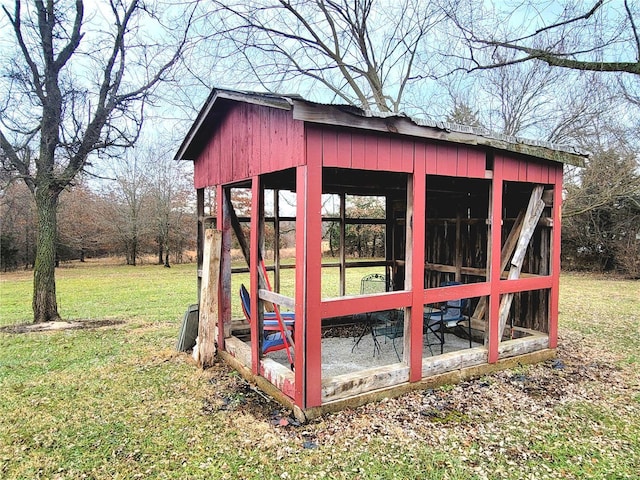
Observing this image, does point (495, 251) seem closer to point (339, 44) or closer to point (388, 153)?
point (388, 153)

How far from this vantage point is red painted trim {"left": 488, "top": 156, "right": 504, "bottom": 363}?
4.77m

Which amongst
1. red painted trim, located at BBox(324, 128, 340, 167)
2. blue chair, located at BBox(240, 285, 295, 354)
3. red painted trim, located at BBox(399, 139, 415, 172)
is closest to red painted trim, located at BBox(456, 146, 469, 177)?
red painted trim, located at BBox(399, 139, 415, 172)

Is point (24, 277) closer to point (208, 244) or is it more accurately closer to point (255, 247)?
point (208, 244)

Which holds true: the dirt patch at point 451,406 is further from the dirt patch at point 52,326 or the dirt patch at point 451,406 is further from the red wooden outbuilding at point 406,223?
the dirt patch at point 52,326

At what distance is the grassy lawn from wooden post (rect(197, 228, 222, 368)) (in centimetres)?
22

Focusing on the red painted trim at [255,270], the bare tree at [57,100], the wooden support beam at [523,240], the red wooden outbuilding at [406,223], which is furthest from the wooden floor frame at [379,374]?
the bare tree at [57,100]

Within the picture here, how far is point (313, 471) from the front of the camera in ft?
9.61

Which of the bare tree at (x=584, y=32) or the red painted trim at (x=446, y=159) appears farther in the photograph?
the bare tree at (x=584, y=32)

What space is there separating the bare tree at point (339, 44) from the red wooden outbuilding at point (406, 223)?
955cm

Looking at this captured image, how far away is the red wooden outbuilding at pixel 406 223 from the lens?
3.62 m

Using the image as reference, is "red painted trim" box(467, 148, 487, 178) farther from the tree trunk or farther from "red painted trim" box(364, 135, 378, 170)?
the tree trunk

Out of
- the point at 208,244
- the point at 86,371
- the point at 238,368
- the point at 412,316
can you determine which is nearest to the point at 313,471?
the point at 412,316

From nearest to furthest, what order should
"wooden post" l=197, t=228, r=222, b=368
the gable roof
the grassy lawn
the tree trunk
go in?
the grassy lawn, the gable roof, "wooden post" l=197, t=228, r=222, b=368, the tree trunk

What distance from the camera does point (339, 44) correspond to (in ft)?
48.0
